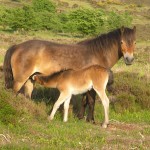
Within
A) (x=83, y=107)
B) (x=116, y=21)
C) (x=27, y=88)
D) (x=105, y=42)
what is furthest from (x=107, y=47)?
(x=116, y=21)

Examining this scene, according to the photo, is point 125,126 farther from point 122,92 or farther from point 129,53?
point 122,92

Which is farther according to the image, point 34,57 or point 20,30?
point 20,30

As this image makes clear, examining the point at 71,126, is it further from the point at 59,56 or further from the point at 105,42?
the point at 105,42

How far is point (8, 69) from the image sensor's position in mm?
11227

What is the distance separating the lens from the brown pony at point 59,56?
11055mm

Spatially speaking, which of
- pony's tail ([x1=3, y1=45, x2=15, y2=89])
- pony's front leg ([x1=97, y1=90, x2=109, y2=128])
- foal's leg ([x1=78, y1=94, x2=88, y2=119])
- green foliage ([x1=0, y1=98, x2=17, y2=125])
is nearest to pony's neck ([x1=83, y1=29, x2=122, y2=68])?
foal's leg ([x1=78, y1=94, x2=88, y2=119])

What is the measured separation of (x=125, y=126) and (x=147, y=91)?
3.09 metres

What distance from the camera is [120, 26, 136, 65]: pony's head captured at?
447 inches

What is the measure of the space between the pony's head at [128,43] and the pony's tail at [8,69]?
2898 mm

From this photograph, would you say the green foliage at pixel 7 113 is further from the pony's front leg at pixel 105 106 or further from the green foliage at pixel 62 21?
the green foliage at pixel 62 21

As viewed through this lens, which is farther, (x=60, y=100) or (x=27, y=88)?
(x=27, y=88)

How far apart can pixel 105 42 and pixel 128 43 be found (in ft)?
2.11

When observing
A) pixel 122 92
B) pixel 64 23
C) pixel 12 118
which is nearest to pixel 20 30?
pixel 64 23

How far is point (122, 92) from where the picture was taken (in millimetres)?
13461
